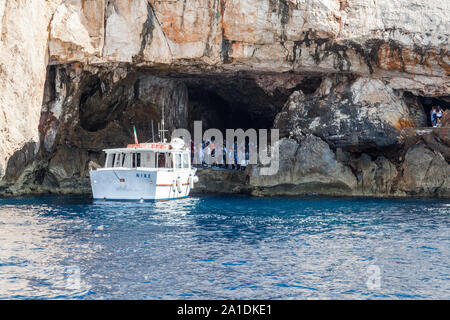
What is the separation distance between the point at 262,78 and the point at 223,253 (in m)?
20.8

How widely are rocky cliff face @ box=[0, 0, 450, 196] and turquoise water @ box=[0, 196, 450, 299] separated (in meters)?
7.33

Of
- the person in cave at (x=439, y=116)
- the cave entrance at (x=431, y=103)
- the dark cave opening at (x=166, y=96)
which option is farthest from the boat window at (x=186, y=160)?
the cave entrance at (x=431, y=103)

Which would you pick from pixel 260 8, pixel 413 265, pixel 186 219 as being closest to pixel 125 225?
pixel 186 219

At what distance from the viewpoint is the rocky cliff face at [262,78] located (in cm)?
2458

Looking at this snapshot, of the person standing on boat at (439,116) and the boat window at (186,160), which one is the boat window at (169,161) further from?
the person standing on boat at (439,116)

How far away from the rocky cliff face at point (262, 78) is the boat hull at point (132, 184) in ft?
12.7

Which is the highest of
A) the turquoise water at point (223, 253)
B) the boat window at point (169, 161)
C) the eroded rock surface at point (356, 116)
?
the eroded rock surface at point (356, 116)

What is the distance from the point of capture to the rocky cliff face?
24.6m

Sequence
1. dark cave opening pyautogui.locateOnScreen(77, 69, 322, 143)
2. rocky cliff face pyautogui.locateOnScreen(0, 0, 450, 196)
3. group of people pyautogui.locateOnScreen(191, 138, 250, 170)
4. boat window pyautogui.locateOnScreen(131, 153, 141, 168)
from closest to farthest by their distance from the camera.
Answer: rocky cliff face pyautogui.locateOnScreen(0, 0, 450, 196) → boat window pyautogui.locateOnScreen(131, 153, 141, 168) → dark cave opening pyautogui.locateOnScreen(77, 69, 322, 143) → group of people pyautogui.locateOnScreen(191, 138, 250, 170)

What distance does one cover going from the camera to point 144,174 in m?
23.7

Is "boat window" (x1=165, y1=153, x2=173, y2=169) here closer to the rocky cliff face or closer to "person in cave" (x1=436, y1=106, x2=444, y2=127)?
the rocky cliff face

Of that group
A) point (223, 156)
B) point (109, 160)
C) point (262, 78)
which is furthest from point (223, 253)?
point (223, 156)

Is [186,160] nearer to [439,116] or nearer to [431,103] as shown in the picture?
[439,116]

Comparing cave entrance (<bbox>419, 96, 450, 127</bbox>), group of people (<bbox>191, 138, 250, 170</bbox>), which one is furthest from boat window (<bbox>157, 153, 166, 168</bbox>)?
cave entrance (<bbox>419, 96, 450, 127</bbox>)
